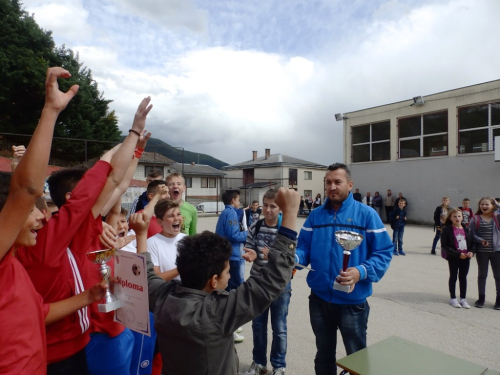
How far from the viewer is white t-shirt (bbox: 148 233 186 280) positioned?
2.97m

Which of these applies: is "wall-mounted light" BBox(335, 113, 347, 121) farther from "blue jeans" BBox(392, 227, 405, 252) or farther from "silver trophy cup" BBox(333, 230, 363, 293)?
"silver trophy cup" BBox(333, 230, 363, 293)

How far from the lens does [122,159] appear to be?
6.40ft

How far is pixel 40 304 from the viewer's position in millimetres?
1409

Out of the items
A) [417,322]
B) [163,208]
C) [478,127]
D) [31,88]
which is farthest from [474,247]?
[31,88]

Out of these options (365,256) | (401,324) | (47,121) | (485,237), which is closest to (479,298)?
(485,237)

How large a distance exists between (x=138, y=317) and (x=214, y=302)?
15.0 inches

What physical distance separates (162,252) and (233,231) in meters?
2.16

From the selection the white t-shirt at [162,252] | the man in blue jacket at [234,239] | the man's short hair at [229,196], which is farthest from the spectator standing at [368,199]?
the white t-shirt at [162,252]

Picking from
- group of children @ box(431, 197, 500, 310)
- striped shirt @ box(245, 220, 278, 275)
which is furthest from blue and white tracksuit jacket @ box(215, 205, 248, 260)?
group of children @ box(431, 197, 500, 310)

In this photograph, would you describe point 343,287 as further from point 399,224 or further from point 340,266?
point 399,224

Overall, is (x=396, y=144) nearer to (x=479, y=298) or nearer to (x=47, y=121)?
(x=479, y=298)

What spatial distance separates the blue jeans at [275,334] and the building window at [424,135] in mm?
19604

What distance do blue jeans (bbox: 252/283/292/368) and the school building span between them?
59.4ft

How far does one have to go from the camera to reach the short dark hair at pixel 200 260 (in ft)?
5.47
